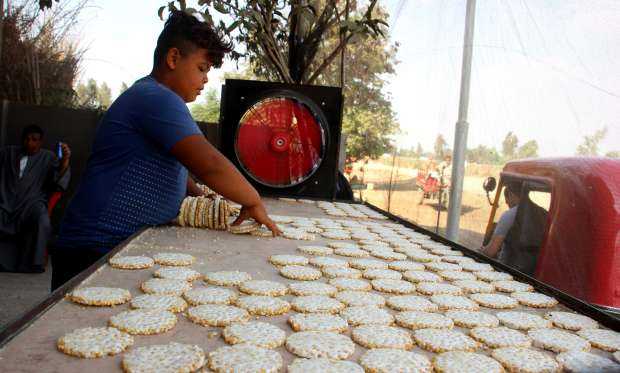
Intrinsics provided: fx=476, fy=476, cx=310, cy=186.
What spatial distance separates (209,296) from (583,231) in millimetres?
2142

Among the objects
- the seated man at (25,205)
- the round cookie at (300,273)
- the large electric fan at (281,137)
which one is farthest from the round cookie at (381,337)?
the seated man at (25,205)

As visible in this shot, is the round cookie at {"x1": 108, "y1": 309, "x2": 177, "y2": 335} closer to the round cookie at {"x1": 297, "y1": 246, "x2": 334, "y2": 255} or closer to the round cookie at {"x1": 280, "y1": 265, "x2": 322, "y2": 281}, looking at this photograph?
the round cookie at {"x1": 280, "y1": 265, "x2": 322, "y2": 281}

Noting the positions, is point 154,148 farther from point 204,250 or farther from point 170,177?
point 204,250

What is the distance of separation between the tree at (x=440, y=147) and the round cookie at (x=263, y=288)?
11.9ft

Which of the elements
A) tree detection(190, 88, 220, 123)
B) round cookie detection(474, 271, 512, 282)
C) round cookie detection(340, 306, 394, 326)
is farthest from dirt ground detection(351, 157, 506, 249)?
tree detection(190, 88, 220, 123)

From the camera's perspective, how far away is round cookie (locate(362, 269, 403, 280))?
1.50 metres

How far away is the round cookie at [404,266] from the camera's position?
1.63 m

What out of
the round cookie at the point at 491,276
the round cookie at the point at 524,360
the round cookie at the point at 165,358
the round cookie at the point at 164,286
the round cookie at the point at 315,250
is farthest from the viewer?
the round cookie at the point at 315,250

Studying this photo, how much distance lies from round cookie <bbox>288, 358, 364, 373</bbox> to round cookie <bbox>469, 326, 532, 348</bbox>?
34 cm

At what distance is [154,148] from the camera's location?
1715mm

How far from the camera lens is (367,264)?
1633 millimetres

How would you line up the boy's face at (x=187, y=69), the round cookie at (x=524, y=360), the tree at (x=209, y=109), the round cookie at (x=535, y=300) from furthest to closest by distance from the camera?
the tree at (x=209, y=109)
the boy's face at (x=187, y=69)
the round cookie at (x=535, y=300)
the round cookie at (x=524, y=360)

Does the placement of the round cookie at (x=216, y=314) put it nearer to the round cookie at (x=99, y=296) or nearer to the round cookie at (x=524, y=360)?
the round cookie at (x=99, y=296)

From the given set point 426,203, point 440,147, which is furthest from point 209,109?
point 440,147
